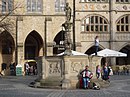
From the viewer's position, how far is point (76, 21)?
4197 centimetres

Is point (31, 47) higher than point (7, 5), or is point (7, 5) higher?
point (7, 5)

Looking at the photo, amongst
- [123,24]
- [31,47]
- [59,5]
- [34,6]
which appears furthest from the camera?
[31,47]

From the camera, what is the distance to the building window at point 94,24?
43031 mm

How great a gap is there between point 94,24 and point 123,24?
374 cm

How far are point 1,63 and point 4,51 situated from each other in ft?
6.44

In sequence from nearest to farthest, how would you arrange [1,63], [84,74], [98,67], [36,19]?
[84,74] < [98,67] < [36,19] < [1,63]

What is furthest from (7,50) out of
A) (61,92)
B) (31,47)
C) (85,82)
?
(61,92)

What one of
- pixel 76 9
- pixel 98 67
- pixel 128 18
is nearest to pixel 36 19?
pixel 76 9

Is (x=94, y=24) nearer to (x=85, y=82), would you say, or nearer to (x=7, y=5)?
(x=7, y=5)

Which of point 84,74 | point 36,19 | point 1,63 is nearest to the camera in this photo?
point 84,74

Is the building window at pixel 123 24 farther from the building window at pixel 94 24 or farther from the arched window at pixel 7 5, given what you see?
the arched window at pixel 7 5

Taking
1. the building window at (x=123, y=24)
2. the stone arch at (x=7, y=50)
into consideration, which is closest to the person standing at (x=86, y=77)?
the building window at (x=123, y=24)

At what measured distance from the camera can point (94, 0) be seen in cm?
4300

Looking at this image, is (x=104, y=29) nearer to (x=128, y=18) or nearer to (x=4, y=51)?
(x=128, y=18)
